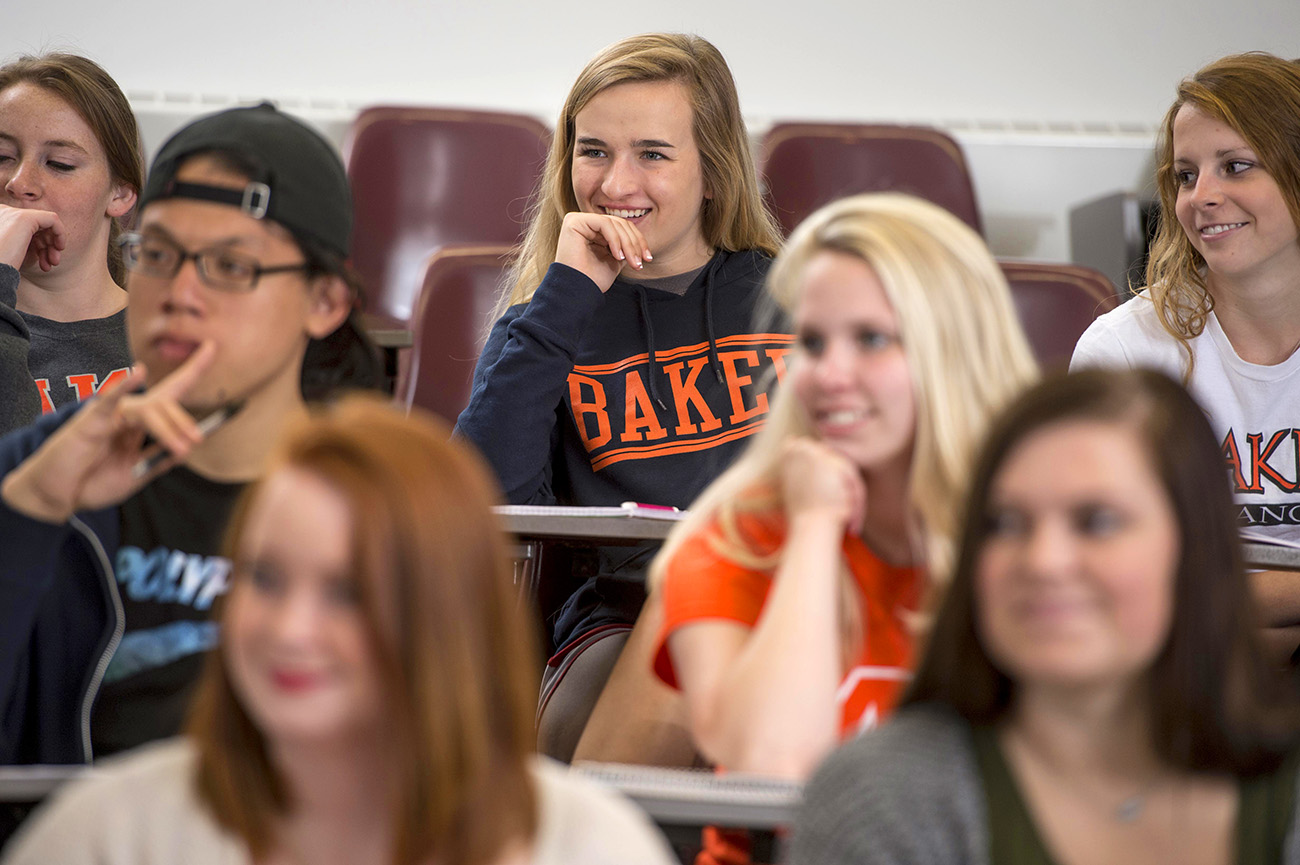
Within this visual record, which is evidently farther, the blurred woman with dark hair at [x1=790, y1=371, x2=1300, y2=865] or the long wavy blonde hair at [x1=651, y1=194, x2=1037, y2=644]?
the long wavy blonde hair at [x1=651, y1=194, x2=1037, y2=644]

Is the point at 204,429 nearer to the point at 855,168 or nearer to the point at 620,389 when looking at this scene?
the point at 620,389

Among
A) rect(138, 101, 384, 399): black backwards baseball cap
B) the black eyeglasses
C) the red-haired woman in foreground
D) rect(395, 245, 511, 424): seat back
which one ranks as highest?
rect(138, 101, 384, 399): black backwards baseball cap

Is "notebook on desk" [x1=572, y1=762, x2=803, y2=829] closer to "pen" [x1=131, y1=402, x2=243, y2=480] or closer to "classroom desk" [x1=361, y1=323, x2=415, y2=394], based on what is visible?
"pen" [x1=131, y1=402, x2=243, y2=480]

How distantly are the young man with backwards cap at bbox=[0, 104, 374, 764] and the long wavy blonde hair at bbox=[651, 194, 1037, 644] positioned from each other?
1.43 ft

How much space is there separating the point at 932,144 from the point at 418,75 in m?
1.46

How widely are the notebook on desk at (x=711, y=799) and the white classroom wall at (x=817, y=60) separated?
313 cm

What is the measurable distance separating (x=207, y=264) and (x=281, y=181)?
4.2 inches

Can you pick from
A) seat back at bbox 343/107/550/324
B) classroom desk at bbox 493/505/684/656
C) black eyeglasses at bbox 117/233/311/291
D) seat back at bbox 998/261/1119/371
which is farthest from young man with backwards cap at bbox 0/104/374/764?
seat back at bbox 343/107/550/324

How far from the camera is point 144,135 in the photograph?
141 inches

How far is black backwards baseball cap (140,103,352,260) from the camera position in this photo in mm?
1257

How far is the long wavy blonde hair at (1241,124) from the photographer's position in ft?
7.34

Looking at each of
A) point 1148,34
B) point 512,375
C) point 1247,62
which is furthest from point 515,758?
point 1148,34

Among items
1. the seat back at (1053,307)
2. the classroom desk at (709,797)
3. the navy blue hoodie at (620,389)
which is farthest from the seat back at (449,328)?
the classroom desk at (709,797)

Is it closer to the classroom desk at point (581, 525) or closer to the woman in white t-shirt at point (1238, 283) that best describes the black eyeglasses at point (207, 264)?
the classroom desk at point (581, 525)
